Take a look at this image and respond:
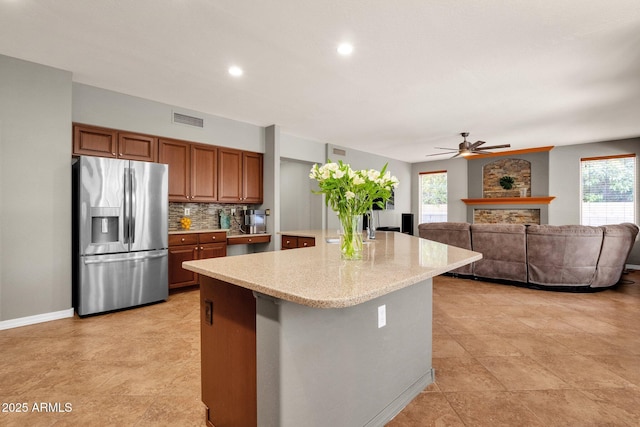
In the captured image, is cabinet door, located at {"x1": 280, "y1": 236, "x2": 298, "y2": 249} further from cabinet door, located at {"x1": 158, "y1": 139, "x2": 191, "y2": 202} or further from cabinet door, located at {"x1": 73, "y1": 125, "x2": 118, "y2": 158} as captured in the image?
cabinet door, located at {"x1": 73, "y1": 125, "x2": 118, "y2": 158}

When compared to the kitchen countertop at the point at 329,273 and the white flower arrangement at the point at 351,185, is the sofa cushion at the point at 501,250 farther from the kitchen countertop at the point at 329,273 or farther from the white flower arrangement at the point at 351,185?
the white flower arrangement at the point at 351,185

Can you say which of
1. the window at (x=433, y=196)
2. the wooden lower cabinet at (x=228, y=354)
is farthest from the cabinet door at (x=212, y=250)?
the window at (x=433, y=196)

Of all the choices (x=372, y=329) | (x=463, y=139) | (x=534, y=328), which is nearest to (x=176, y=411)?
(x=372, y=329)

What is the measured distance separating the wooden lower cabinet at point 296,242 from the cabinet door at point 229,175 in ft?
3.64

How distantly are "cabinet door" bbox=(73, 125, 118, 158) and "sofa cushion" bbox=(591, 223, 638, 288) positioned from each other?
644 centimetres

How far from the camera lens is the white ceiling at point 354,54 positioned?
2332 mm

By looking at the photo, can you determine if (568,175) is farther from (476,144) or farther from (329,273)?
(329,273)

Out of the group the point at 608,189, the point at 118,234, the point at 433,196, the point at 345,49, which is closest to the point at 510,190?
the point at 608,189

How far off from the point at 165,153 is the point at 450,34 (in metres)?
3.71

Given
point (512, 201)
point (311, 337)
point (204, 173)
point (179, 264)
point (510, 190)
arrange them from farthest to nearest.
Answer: point (510, 190), point (512, 201), point (204, 173), point (179, 264), point (311, 337)

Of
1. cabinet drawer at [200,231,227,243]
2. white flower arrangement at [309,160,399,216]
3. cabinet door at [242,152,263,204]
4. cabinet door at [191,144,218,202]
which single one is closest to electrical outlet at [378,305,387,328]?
white flower arrangement at [309,160,399,216]

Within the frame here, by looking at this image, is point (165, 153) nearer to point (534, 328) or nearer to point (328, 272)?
point (328, 272)

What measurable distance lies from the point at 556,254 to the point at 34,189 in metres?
6.29

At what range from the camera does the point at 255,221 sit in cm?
534
